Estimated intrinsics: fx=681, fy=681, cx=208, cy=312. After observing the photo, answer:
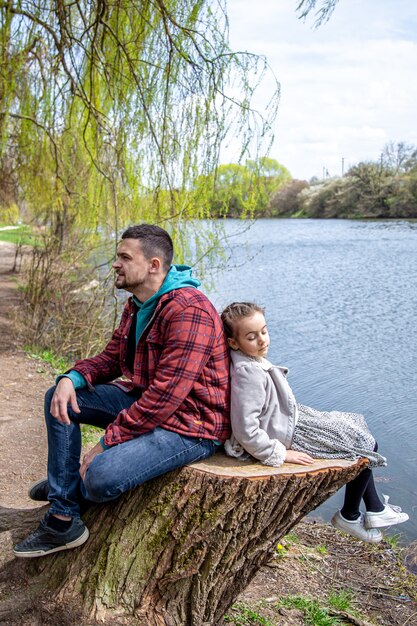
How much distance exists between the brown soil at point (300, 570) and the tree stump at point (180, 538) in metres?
0.16

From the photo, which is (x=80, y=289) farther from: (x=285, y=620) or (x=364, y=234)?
(x=364, y=234)

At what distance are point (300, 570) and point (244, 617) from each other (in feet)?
2.68

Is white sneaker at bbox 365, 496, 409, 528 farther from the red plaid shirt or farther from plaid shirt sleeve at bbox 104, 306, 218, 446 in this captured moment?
plaid shirt sleeve at bbox 104, 306, 218, 446

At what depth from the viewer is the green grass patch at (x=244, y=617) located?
3.07 m

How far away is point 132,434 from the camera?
7.89ft

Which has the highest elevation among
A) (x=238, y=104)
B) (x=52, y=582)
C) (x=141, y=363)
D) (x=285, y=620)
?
(x=238, y=104)

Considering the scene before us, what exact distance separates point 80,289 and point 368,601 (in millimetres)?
6514

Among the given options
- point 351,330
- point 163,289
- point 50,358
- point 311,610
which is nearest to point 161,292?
point 163,289

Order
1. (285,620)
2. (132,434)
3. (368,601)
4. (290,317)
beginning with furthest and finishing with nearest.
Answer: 1. (290,317)
2. (368,601)
3. (285,620)
4. (132,434)

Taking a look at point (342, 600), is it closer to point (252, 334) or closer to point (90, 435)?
point (252, 334)

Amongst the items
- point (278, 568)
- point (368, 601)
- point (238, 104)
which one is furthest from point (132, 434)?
point (238, 104)

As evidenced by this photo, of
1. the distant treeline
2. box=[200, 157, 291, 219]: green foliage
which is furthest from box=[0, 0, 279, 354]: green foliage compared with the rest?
the distant treeline

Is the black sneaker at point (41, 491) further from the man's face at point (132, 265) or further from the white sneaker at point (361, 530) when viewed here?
the white sneaker at point (361, 530)

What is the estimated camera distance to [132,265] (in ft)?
8.39
